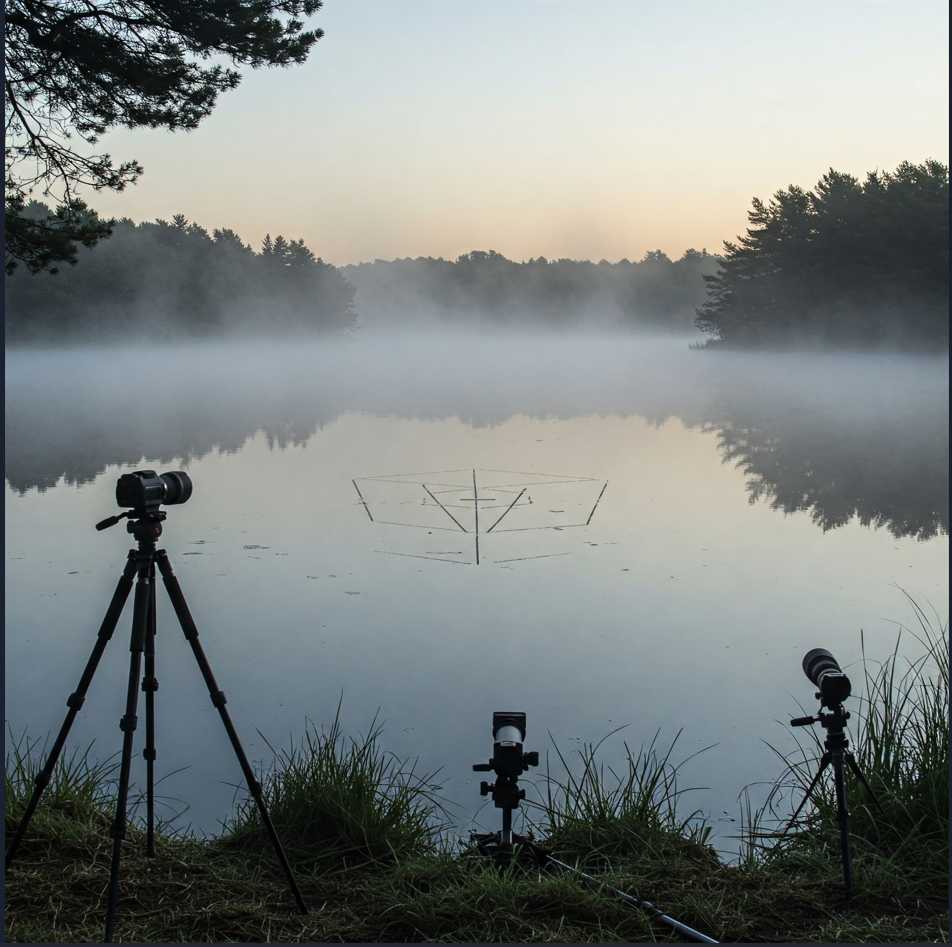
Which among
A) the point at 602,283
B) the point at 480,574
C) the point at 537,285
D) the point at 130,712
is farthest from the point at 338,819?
the point at 602,283

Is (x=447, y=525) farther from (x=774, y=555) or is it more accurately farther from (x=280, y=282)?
(x=280, y=282)

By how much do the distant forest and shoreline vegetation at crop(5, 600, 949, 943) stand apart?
43.1 feet

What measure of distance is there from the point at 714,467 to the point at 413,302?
1152 centimetres

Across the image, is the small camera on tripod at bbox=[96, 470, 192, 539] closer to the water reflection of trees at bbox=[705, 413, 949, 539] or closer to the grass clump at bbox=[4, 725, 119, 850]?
the grass clump at bbox=[4, 725, 119, 850]

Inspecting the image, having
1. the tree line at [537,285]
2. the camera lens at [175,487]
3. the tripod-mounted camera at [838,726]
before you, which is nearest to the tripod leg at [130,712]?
the camera lens at [175,487]

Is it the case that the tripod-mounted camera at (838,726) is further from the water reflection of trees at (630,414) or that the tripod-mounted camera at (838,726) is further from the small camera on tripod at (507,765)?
the water reflection of trees at (630,414)

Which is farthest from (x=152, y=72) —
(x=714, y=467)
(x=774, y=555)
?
(x=714, y=467)

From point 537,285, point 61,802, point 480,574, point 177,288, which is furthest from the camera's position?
point 537,285

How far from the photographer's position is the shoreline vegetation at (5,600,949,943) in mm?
1863

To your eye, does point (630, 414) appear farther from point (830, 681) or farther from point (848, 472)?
point (830, 681)

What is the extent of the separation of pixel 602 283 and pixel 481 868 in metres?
17.3

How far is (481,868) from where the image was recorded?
6.70 feet

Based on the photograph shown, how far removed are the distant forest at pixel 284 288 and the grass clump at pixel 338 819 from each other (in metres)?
13.2

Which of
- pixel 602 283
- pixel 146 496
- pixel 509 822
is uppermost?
pixel 602 283
